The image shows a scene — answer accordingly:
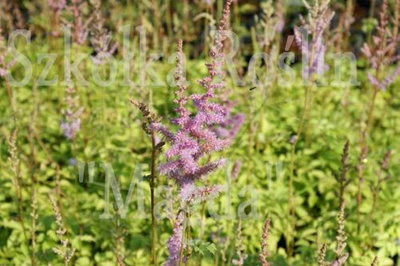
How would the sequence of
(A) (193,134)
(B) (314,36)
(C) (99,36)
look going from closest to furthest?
(A) (193,134) → (B) (314,36) → (C) (99,36)

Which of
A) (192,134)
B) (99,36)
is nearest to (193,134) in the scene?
(192,134)

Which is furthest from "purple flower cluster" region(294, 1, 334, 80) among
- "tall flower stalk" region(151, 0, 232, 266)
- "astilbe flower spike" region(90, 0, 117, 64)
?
"tall flower stalk" region(151, 0, 232, 266)

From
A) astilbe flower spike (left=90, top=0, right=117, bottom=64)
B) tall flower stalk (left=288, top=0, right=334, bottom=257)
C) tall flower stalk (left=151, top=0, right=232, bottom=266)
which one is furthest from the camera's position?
astilbe flower spike (left=90, top=0, right=117, bottom=64)

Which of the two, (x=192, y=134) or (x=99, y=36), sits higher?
(x=99, y=36)

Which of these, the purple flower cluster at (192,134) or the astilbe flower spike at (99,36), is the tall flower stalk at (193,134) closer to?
the purple flower cluster at (192,134)

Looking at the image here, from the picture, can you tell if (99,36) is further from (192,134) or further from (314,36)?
Result: (192,134)

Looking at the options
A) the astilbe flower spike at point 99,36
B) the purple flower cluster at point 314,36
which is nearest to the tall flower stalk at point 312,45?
the purple flower cluster at point 314,36

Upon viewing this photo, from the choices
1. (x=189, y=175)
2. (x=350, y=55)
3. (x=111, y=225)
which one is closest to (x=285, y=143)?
(x=111, y=225)

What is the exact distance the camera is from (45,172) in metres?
4.36

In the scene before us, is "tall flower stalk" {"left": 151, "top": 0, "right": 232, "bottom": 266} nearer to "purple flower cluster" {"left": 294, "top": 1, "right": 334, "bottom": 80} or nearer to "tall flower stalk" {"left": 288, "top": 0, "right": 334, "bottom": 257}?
"tall flower stalk" {"left": 288, "top": 0, "right": 334, "bottom": 257}

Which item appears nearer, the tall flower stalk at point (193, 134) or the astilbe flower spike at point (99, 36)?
the tall flower stalk at point (193, 134)

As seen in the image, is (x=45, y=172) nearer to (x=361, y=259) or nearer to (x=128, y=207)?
(x=128, y=207)

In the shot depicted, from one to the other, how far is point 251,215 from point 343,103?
1716mm

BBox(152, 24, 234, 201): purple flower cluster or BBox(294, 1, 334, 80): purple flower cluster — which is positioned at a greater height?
BBox(294, 1, 334, 80): purple flower cluster
